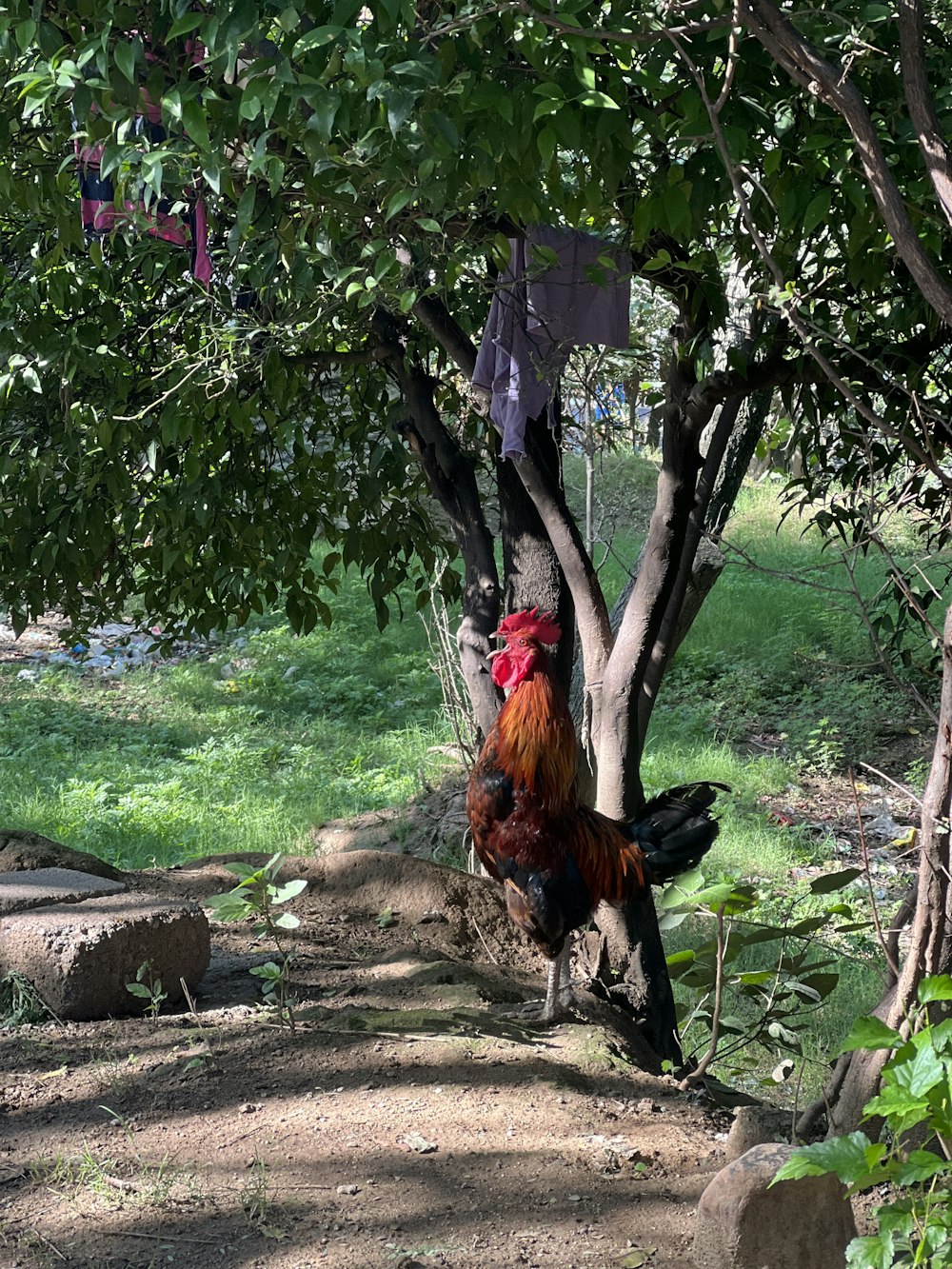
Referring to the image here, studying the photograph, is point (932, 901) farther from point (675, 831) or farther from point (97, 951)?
point (97, 951)

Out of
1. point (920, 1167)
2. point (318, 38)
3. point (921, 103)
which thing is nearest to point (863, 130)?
point (921, 103)

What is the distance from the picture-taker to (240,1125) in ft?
10.1

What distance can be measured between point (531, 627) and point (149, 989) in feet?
5.78

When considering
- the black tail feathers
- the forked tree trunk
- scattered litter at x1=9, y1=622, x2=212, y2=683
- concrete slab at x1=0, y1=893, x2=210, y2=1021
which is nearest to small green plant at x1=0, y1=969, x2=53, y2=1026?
concrete slab at x1=0, y1=893, x2=210, y2=1021

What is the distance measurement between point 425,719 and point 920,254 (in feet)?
25.6

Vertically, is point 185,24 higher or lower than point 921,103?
higher

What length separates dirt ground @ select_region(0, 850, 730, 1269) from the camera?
8.50 feet

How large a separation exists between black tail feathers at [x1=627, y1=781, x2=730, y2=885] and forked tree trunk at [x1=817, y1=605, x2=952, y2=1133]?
5.24 feet

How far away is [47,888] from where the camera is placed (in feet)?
13.7

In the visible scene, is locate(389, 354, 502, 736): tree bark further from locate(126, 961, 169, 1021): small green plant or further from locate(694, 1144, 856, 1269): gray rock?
locate(694, 1144, 856, 1269): gray rock

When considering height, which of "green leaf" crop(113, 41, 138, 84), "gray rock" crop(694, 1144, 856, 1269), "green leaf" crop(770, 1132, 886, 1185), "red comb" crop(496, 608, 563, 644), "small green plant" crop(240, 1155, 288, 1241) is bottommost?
"small green plant" crop(240, 1155, 288, 1241)

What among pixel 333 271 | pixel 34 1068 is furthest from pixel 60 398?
pixel 34 1068

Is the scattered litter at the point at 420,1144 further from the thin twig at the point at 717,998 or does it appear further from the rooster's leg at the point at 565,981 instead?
the rooster's leg at the point at 565,981

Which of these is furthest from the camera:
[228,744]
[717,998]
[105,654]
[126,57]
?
[105,654]
